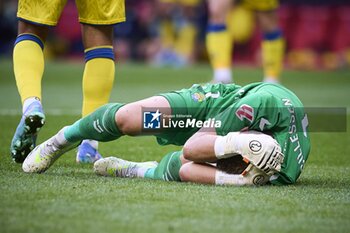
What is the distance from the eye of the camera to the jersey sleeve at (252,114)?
12.0 feet

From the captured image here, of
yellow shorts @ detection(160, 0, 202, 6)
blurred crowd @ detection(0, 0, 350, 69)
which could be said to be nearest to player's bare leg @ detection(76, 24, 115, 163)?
blurred crowd @ detection(0, 0, 350, 69)

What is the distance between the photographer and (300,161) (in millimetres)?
3766

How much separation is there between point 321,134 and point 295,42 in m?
9.42

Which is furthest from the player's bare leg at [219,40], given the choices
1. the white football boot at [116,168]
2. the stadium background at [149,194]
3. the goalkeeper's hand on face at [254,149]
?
the goalkeeper's hand on face at [254,149]

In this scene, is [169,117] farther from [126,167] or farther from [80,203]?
[80,203]

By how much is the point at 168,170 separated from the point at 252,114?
1.62ft

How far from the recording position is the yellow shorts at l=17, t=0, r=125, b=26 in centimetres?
428

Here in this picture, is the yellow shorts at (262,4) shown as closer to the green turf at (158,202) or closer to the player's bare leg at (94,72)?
the green turf at (158,202)

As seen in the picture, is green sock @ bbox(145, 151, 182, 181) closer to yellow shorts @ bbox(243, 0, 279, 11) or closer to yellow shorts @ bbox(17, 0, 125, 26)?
yellow shorts @ bbox(17, 0, 125, 26)

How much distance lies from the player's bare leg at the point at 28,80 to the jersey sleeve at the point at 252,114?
874mm

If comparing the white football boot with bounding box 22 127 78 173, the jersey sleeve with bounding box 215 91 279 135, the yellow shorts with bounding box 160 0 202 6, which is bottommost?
the yellow shorts with bounding box 160 0 202 6

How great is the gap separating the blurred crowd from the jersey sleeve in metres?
11.0

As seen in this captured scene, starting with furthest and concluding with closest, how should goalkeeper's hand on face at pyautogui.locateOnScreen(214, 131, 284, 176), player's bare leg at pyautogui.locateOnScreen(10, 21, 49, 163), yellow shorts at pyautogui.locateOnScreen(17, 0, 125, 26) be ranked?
yellow shorts at pyautogui.locateOnScreen(17, 0, 125, 26)
player's bare leg at pyautogui.locateOnScreen(10, 21, 49, 163)
goalkeeper's hand on face at pyautogui.locateOnScreen(214, 131, 284, 176)

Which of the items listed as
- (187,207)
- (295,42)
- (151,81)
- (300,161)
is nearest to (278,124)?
(300,161)
